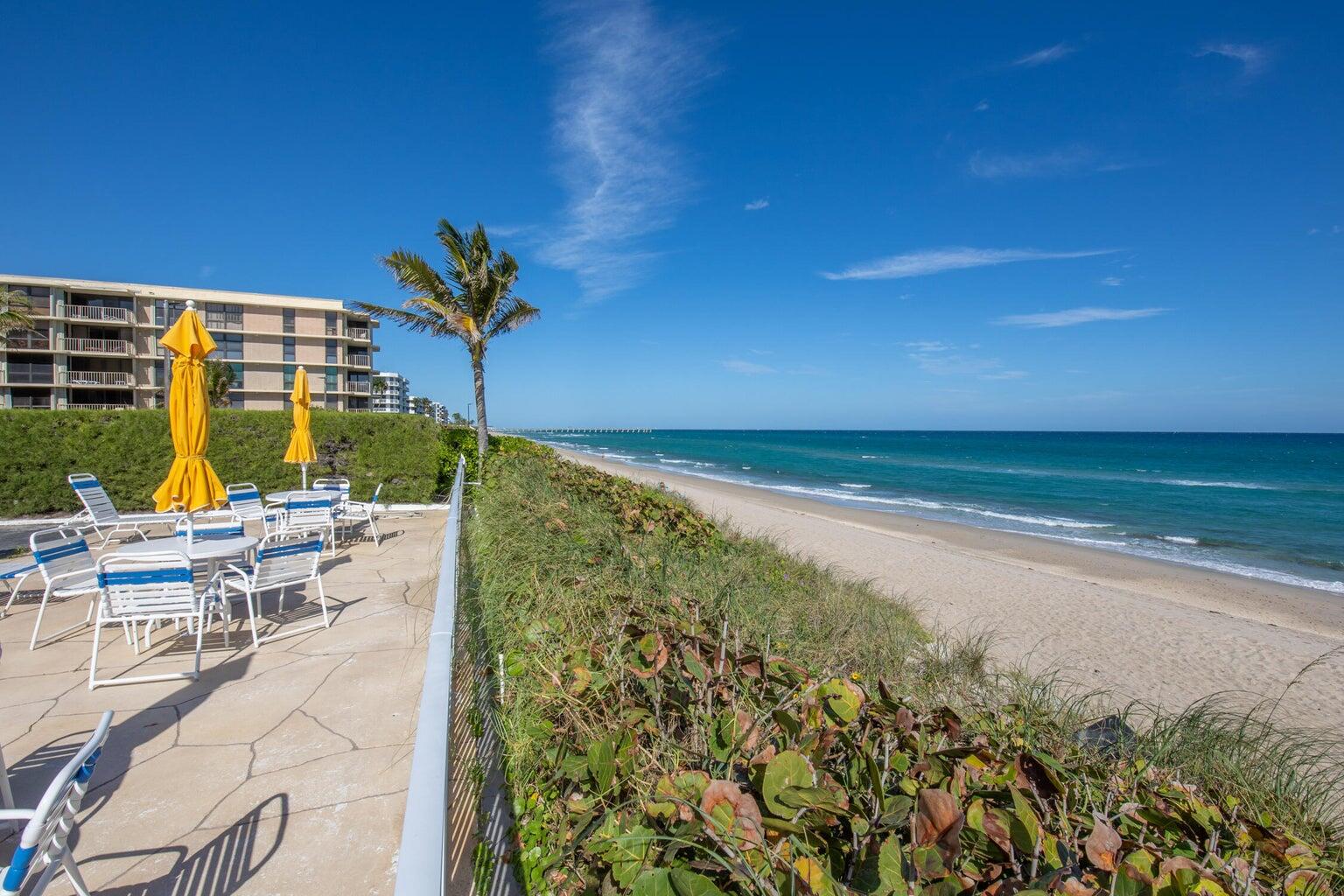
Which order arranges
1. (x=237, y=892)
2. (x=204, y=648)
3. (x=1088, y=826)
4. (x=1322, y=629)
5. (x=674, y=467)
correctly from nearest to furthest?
(x=1088, y=826)
(x=237, y=892)
(x=204, y=648)
(x=1322, y=629)
(x=674, y=467)

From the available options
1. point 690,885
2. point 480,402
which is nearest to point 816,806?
point 690,885

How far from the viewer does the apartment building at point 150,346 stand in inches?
1516

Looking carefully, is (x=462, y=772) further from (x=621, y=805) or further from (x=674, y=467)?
(x=674, y=467)

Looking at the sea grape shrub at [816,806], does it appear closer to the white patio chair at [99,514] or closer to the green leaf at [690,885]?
the green leaf at [690,885]

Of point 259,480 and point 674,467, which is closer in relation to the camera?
point 259,480

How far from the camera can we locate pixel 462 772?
2.61m

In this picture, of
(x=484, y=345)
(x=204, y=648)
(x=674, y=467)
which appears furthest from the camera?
(x=674, y=467)

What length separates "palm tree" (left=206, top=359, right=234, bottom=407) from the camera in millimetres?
38281

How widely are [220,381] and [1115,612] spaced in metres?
47.2

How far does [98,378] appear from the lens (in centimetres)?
3997

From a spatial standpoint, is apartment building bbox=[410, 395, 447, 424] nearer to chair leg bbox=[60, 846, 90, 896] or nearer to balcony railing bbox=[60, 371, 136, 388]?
balcony railing bbox=[60, 371, 136, 388]

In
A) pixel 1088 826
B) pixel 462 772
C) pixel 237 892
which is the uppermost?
pixel 1088 826

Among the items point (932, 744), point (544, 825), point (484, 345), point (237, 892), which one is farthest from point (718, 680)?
point (484, 345)

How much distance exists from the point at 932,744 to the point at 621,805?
0.86 m
